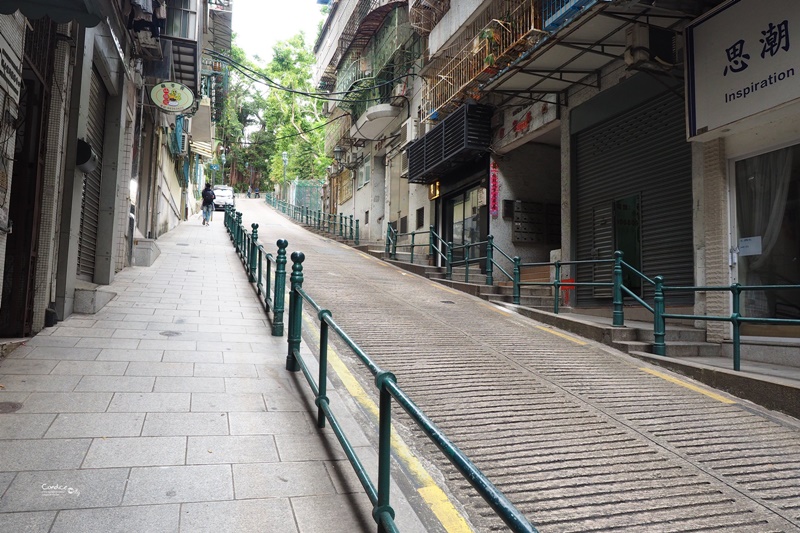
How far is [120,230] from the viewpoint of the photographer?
10.6m

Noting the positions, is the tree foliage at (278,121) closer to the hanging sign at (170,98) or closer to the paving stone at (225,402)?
the hanging sign at (170,98)

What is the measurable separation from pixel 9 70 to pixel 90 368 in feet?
9.13

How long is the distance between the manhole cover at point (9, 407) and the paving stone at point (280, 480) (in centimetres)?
194

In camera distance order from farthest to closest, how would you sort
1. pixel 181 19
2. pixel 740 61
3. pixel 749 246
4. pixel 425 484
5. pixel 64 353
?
pixel 181 19
pixel 749 246
pixel 740 61
pixel 64 353
pixel 425 484

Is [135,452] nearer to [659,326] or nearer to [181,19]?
[659,326]

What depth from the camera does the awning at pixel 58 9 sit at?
3717mm

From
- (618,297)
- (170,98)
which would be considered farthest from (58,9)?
(170,98)

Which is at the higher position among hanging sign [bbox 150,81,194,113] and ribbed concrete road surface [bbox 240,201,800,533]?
hanging sign [bbox 150,81,194,113]

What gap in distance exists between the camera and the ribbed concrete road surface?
3070mm

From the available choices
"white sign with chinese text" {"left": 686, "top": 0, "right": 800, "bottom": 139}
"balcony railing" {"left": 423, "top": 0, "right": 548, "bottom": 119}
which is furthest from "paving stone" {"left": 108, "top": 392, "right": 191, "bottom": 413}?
"balcony railing" {"left": 423, "top": 0, "right": 548, "bottom": 119}

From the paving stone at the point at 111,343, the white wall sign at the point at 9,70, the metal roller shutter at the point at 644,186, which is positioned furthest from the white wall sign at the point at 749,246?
the white wall sign at the point at 9,70

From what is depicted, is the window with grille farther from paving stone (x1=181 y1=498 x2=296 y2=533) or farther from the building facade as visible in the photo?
paving stone (x1=181 y1=498 x2=296 y2=533)

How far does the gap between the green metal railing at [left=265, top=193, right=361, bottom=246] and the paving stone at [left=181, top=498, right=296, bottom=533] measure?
20.5m

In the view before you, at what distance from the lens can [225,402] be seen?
4.34 m
